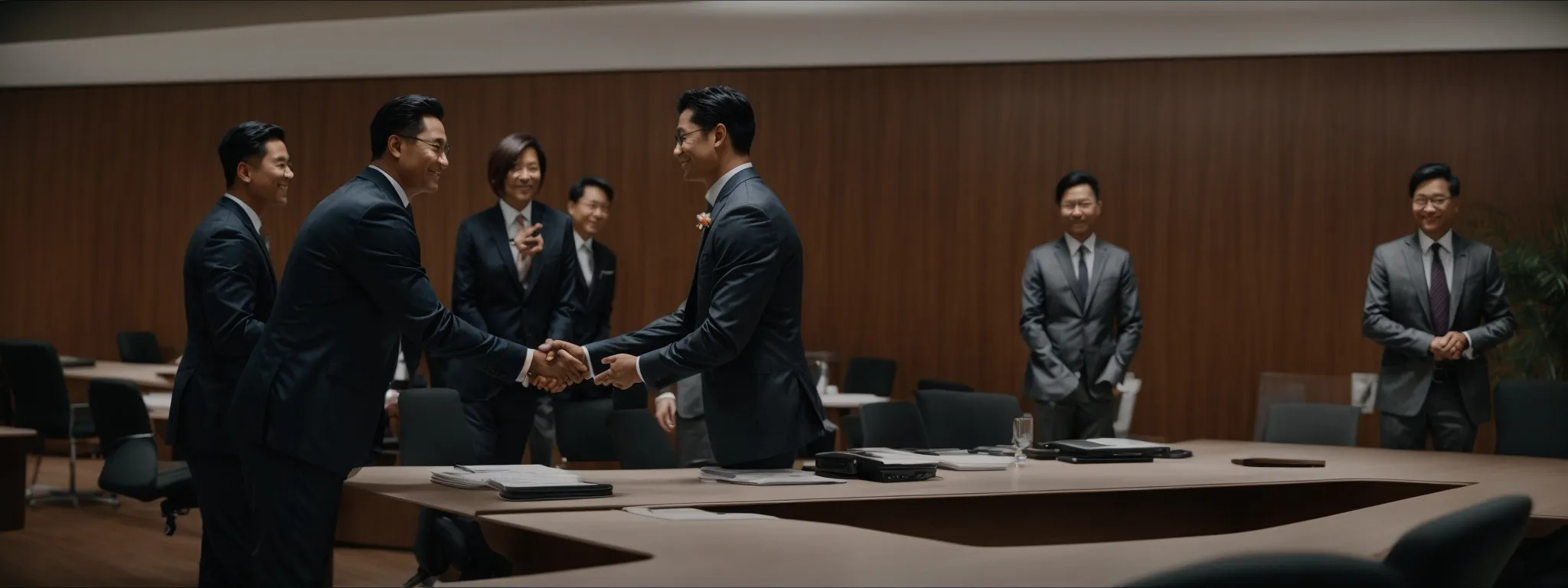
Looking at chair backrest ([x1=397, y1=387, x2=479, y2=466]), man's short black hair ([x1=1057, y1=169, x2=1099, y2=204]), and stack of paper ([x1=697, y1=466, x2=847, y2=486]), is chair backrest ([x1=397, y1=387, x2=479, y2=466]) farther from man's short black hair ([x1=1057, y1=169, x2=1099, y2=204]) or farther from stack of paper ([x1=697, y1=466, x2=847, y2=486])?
man's short black hair ([x1=1057, y1=169, x2=1099, y2=204])

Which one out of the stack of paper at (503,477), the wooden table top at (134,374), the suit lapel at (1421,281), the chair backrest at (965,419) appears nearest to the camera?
the stack of paper at (503,477)

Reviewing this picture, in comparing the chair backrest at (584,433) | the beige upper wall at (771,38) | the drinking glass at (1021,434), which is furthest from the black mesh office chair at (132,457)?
the beige upper wall at (771,38)

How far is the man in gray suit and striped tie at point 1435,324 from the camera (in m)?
5.27

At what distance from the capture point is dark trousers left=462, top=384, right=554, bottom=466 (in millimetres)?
4945

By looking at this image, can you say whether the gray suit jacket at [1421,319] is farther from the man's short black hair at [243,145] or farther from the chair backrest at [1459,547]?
the man's short black hair at [243,145]

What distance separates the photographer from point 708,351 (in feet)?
10.9

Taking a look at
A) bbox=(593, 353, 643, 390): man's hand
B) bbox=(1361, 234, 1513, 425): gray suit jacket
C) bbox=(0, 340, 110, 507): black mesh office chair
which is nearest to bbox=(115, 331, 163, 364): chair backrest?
bbox=(0, 340, 110, 507): black mesh office chair

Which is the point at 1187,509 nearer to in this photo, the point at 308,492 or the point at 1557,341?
the point at 308,492

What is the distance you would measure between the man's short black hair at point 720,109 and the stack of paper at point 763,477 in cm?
77

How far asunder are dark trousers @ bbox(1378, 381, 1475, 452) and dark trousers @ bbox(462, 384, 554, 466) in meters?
3.21

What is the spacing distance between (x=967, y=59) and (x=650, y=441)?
4.64 m

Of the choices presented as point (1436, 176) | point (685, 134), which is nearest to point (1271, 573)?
point (685, 134)

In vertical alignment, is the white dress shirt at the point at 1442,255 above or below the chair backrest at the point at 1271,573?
above

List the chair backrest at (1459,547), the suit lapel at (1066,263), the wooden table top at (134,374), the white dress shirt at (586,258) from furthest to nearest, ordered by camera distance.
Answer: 1. the wooden table top at (134,374)
2. the white dress shirt at (586,258)
3. the suit lapel at (1066,263)
4. the chair backrest at (1459,547)
